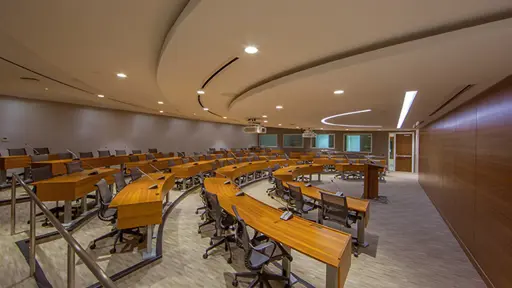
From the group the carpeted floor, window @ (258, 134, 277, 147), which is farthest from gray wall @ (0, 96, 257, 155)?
window @ (258, 134, 277, 147)

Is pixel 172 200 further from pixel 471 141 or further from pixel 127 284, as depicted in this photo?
pixel 471 141

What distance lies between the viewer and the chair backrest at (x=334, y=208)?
3.98m

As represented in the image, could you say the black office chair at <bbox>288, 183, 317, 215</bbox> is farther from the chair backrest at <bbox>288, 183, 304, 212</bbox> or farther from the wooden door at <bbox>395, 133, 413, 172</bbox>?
the wooden door at <bbox>395, 133, 413, 172</bbox>

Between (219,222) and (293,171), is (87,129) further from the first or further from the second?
(219,222)

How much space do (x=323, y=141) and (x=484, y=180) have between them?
15.2m

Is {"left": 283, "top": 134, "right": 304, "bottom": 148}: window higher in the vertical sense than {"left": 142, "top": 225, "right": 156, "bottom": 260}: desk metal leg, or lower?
higher

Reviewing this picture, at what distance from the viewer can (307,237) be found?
2.61m

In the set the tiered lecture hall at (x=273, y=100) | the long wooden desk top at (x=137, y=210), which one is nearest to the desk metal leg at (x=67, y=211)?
the tiered lecture hall at (x=273, y=100)

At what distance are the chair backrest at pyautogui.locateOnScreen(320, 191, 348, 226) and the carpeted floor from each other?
67 centimetres

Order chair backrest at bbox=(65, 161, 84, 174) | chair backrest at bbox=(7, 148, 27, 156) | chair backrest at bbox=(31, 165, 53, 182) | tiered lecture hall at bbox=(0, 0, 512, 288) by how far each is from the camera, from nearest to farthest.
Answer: tiered lecture hall at bbox=(0, 0, 512, 288) < chair backrest at bbox=(31, 165, 53, 182) < chair backrest at bbox=(65, 161, 84, 174) < chair backrest at bbox=(7, 148, 27, 156)

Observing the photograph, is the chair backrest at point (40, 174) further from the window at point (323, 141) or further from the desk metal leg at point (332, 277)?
the window at point (323, 141)

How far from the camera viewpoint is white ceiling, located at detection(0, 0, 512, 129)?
5.90 feet

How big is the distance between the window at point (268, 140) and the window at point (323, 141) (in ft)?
10.6

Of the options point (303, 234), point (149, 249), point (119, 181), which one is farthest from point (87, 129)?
point (303, 234)
